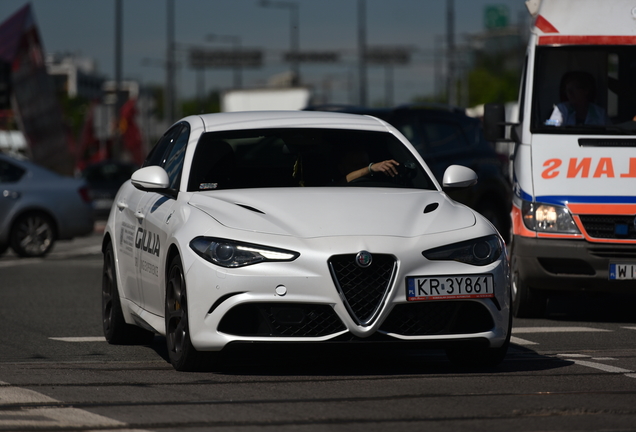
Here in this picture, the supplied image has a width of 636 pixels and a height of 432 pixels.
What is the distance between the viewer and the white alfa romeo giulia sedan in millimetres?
6734

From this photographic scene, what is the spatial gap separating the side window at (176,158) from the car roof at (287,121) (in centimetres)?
16

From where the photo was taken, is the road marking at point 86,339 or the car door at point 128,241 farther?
the road marking at point 86,339

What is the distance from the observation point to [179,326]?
7.17 m

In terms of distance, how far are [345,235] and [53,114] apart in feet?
117

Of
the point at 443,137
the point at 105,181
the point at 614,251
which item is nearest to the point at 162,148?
the point at 614,251

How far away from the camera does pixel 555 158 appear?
10.4 m

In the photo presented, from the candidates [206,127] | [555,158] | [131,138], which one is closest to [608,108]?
[555,158]

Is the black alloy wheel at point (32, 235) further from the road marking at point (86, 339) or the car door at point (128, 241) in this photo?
the car door at point (128, 241)

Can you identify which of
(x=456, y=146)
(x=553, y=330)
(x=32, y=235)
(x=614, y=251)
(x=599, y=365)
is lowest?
(x=32, y=235)

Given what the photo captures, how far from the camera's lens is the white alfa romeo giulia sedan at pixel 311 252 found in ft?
22.1

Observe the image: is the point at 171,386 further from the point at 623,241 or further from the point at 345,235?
the point at 623,241

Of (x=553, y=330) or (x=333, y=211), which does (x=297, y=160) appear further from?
(x=553, y=330)

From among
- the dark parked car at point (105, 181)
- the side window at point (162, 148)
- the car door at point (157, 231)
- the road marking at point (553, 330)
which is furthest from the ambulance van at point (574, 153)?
the dark parked car at point (105, 181)

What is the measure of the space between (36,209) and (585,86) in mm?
10145
